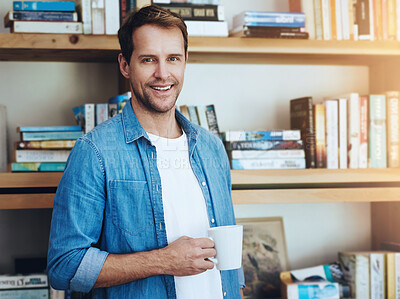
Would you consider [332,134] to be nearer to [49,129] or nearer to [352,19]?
[352,19]

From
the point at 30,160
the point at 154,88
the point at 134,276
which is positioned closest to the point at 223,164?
the point at 154,88

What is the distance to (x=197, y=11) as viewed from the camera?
1606mm

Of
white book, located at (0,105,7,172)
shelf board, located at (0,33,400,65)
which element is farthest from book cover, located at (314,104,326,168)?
white book, located at (0,105,7,172)

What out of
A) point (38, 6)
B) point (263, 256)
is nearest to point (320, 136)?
point (263, 256)

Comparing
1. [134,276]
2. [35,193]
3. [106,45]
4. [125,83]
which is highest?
[106,45]

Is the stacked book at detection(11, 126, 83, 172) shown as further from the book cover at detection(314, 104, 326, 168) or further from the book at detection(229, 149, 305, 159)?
the book cover at detection(314, 104, 326, 168)

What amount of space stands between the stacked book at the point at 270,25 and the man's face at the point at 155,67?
19.6 inches

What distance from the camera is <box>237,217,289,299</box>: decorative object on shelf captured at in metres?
1.90

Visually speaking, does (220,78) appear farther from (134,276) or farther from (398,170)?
(134,276)

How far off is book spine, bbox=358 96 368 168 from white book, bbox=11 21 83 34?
1.08 metres

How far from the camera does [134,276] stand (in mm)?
1080

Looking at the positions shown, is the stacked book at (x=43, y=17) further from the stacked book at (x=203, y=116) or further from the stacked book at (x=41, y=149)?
the stacked book at (x=203, y=116)

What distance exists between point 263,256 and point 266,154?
50cm

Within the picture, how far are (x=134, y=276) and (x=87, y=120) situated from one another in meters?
0.71
